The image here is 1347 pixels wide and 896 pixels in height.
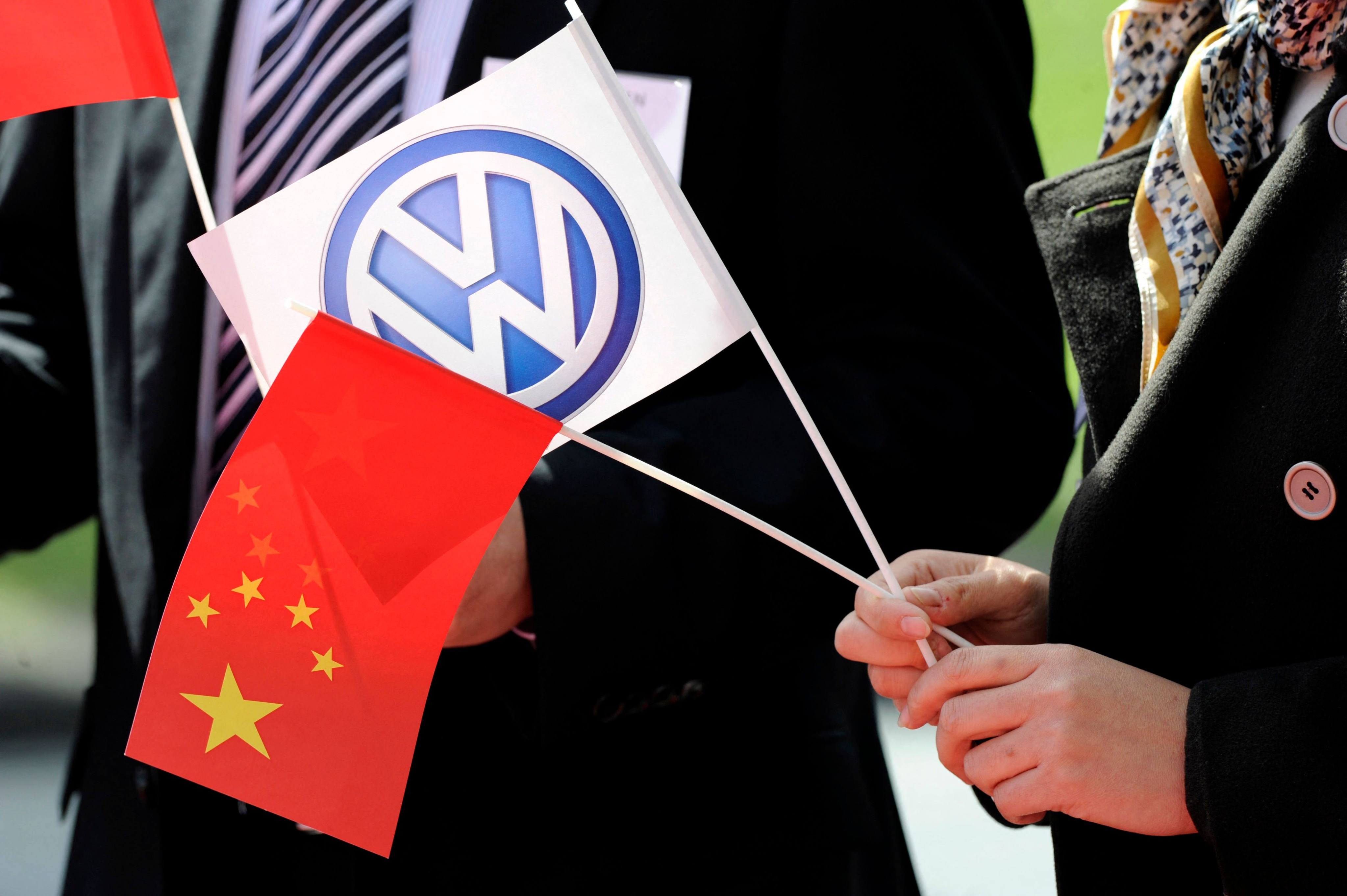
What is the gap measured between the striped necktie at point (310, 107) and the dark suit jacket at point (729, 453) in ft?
0.12

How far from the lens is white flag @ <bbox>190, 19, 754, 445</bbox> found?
0.74 metres

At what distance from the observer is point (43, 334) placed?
3.86ft

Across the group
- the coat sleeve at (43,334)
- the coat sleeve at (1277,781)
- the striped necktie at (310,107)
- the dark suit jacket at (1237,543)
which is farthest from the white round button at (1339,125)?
the coat sleeve at (43,334)

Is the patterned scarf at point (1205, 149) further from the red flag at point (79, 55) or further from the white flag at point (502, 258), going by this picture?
the red flag at point (79, 55)

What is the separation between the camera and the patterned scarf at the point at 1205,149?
71 centimetres

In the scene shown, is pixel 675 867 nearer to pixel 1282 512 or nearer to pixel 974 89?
pixel 1282 512

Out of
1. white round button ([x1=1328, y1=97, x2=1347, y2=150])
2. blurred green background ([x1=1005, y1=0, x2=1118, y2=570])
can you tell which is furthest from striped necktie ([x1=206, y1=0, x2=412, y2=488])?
blurred green background ([x1=1005, y1=0, x2=1118, y2=570])

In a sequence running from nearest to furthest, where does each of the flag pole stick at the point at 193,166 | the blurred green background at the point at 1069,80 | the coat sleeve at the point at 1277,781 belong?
the coat sleeve at the point at 1277,781 → the flag pole stick at the point at 193,166 → the blurred green background at the point at 1069,80

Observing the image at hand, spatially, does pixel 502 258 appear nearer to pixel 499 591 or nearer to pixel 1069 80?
pixel 499 591

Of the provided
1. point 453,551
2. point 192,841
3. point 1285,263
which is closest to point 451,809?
point 192,841

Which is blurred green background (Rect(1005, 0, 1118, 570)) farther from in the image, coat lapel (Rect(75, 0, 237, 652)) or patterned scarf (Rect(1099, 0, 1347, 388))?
coat lapel (Rect(75, 0, 237, 652))

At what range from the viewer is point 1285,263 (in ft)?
2.22

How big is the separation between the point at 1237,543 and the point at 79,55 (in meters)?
0.84

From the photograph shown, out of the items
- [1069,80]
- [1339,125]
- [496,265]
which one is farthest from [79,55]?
[1069,80]
